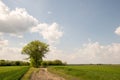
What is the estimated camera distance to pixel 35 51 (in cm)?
10112

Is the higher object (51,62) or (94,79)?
(51,62)

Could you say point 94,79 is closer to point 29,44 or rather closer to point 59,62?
point 29,44

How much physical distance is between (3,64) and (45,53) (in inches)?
1457

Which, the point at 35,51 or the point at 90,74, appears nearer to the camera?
the point at 90,74

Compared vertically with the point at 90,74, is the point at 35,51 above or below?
above

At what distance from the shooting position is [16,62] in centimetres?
13238

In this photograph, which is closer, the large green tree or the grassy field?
the grassy field

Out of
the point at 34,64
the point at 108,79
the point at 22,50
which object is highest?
the point at 22,50

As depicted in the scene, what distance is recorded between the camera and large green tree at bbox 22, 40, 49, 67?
100750 millimetres

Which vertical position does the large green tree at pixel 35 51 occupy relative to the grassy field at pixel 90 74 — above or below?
above

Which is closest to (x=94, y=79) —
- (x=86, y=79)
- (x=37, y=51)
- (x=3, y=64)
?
(x=86, y=79)

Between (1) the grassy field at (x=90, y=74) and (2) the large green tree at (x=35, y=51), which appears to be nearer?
(1) the grassy field at (x=90, y=74)

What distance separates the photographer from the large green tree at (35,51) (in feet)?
331

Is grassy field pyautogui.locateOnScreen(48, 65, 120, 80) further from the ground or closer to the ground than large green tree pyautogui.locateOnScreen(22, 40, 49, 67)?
closer to the ground
